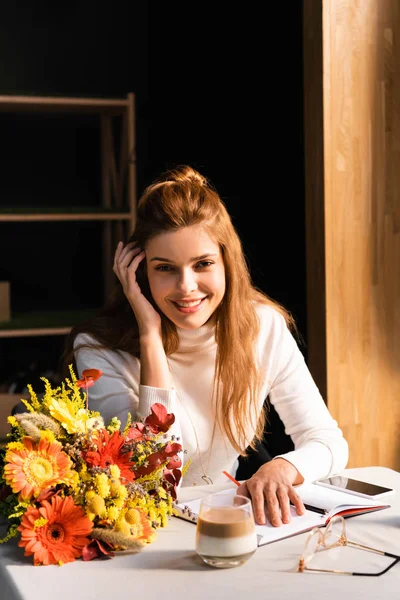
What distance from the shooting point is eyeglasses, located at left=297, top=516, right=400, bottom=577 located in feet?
4.01

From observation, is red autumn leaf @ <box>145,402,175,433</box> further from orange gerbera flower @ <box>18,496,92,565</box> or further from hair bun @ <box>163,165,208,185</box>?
hair bun @ <box>163,165,208,185</box>

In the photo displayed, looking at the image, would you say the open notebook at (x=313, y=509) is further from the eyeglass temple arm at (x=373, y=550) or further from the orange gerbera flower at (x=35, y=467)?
the orange gerbera flower at (x=35, y=467)

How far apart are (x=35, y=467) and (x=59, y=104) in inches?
99.4

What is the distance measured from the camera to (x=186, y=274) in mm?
1877

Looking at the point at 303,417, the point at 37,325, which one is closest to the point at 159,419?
the point at 303,417

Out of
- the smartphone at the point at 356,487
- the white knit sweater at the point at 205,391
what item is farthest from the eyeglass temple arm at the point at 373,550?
the white knit sweater at the point at 205,391

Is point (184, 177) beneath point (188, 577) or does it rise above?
above

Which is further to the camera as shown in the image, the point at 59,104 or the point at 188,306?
the point at 59,104

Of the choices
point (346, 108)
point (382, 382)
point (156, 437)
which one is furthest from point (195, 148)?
point (156, 437)

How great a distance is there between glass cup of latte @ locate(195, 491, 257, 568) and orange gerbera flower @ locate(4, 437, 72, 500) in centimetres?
22

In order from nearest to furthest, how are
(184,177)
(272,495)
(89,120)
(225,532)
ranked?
(225,532) → (272,495) → (184,177) → (89,120)

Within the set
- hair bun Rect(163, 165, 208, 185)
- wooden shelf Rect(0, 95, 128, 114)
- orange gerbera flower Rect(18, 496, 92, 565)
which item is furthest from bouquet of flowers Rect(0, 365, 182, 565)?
wooden shelf Rect(0, 95, 128, 114)

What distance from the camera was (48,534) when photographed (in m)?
1.25

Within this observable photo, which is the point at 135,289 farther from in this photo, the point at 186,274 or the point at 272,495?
the point at 272,495
